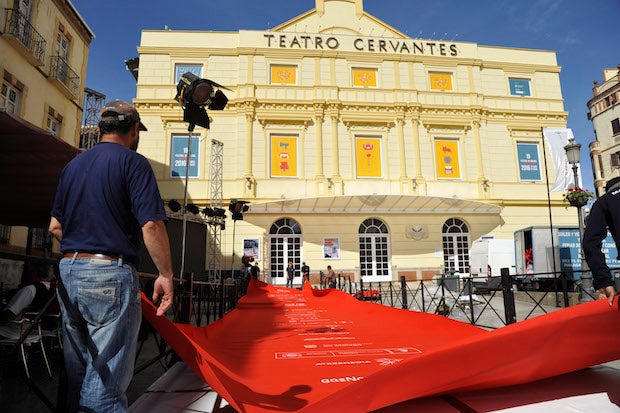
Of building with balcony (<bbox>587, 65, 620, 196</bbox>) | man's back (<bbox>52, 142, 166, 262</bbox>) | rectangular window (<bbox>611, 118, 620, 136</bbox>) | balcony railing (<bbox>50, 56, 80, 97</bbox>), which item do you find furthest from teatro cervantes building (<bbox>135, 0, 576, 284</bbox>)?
building with balcony (<bbox>587, 65, 620, 196</bbox>)

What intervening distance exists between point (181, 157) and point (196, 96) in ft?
47.6

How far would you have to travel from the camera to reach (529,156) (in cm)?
2080

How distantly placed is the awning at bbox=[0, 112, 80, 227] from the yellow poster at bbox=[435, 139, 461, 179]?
17.9m

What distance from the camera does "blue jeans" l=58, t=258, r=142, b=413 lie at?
1729 mm

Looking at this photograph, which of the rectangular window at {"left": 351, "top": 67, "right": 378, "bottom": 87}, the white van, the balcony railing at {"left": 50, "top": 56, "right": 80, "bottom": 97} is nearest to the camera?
the balcony railing at {"left": 50, "top": 56, "right": 80, "bottom": 97}

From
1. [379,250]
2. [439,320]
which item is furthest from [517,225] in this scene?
[439,320]

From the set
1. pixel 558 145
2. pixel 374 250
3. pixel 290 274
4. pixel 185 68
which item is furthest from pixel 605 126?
pixel 185 68

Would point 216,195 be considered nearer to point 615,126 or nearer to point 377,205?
point 377,205

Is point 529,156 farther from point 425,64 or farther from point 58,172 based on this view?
point 58,172

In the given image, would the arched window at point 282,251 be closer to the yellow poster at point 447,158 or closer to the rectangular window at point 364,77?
the yellow poster at point 447,158

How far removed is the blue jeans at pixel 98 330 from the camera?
5.67 feet

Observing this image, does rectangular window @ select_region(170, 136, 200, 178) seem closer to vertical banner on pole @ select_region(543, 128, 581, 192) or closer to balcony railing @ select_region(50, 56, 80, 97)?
balcony railing @ select_region(50, 56, 80, 97)

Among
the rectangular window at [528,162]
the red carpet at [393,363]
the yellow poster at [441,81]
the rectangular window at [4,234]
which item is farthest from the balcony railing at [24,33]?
the rectangular window at [528,162]

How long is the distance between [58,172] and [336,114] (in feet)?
52.2
